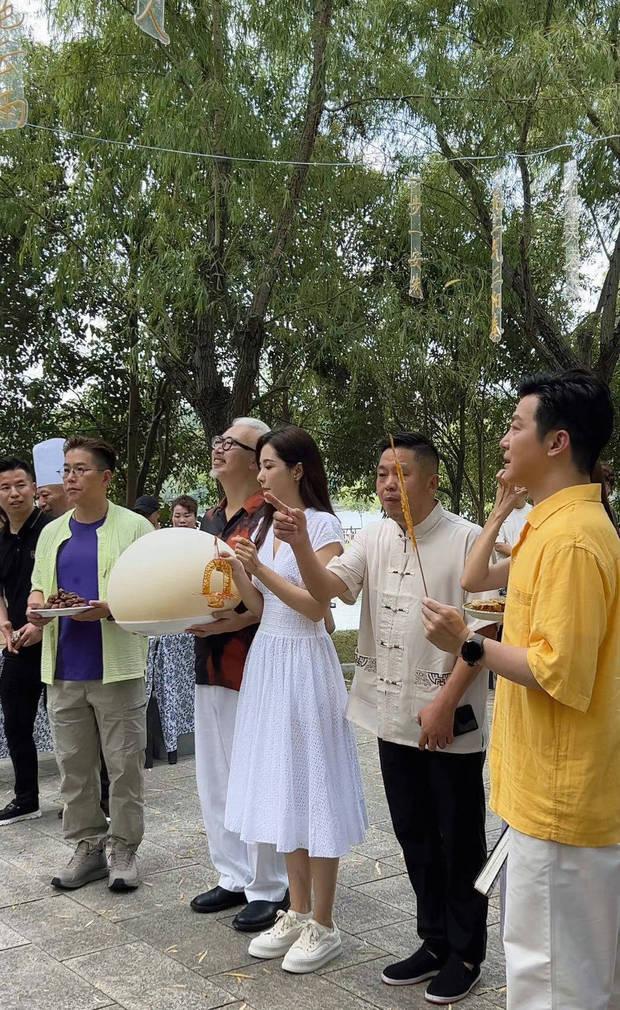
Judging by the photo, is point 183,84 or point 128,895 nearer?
point 128,895

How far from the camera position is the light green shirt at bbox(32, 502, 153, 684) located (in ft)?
14.0

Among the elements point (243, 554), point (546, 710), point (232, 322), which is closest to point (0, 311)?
point (232, 322)

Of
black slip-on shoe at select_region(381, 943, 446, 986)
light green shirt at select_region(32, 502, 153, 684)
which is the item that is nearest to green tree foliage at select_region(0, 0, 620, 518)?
light green shirt at select_region(32, 502, 153, 684)

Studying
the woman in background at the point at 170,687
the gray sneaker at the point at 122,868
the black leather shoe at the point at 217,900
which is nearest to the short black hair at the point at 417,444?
the black leather shoe at the point at 217,900

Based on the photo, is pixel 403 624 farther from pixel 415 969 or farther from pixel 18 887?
pixel 18 887

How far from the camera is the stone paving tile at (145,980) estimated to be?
3.20 m

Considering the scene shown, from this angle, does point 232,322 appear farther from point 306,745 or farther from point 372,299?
point 306,745

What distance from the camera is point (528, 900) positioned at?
2232 millimetres

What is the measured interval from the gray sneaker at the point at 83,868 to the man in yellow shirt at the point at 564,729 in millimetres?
2489

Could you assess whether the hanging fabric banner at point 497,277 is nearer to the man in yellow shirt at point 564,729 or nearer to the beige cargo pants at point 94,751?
the beige cargo pants at point 94,751

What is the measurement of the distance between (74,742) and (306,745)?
1.32 meters

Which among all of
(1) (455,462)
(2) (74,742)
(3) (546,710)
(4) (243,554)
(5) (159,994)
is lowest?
(5) (159,994)

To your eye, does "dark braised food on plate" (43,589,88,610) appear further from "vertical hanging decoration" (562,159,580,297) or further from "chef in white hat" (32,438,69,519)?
"vertical hanging decoration" (562,159,580,297)

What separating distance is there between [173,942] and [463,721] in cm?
142
